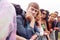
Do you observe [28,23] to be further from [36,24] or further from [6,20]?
[6,20]

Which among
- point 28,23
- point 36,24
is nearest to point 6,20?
point 28,23

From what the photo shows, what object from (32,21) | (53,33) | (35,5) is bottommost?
(53,33)

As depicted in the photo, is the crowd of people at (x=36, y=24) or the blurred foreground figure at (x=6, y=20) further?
the crowd of people at (x=36, y=24)

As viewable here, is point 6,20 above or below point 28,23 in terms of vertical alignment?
above

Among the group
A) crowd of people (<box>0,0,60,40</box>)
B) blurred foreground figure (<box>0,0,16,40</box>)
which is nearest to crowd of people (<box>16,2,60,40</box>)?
crowd of people (<box>0,0,60,40</box>)

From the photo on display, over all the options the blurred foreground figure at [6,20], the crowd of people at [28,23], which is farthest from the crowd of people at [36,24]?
the blurred foreground figure at [6,20]

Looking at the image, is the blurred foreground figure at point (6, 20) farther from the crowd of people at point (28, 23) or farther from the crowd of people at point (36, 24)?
the crowd of people at point (36, 24)

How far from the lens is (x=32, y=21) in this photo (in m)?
0.93

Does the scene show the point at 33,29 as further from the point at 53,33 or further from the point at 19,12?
the point at 53,33

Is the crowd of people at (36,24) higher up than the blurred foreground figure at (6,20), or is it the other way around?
the blurred foreground figure at (6,20)

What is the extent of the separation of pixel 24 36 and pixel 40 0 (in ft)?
1.09

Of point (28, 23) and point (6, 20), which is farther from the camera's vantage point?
point (28, 23)

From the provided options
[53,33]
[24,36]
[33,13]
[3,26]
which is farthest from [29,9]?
[3,26]

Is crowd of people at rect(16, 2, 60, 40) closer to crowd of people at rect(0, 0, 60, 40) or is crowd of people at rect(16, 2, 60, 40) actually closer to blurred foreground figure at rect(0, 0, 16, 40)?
crowd of people at rect(0, 0, 60, 40)
